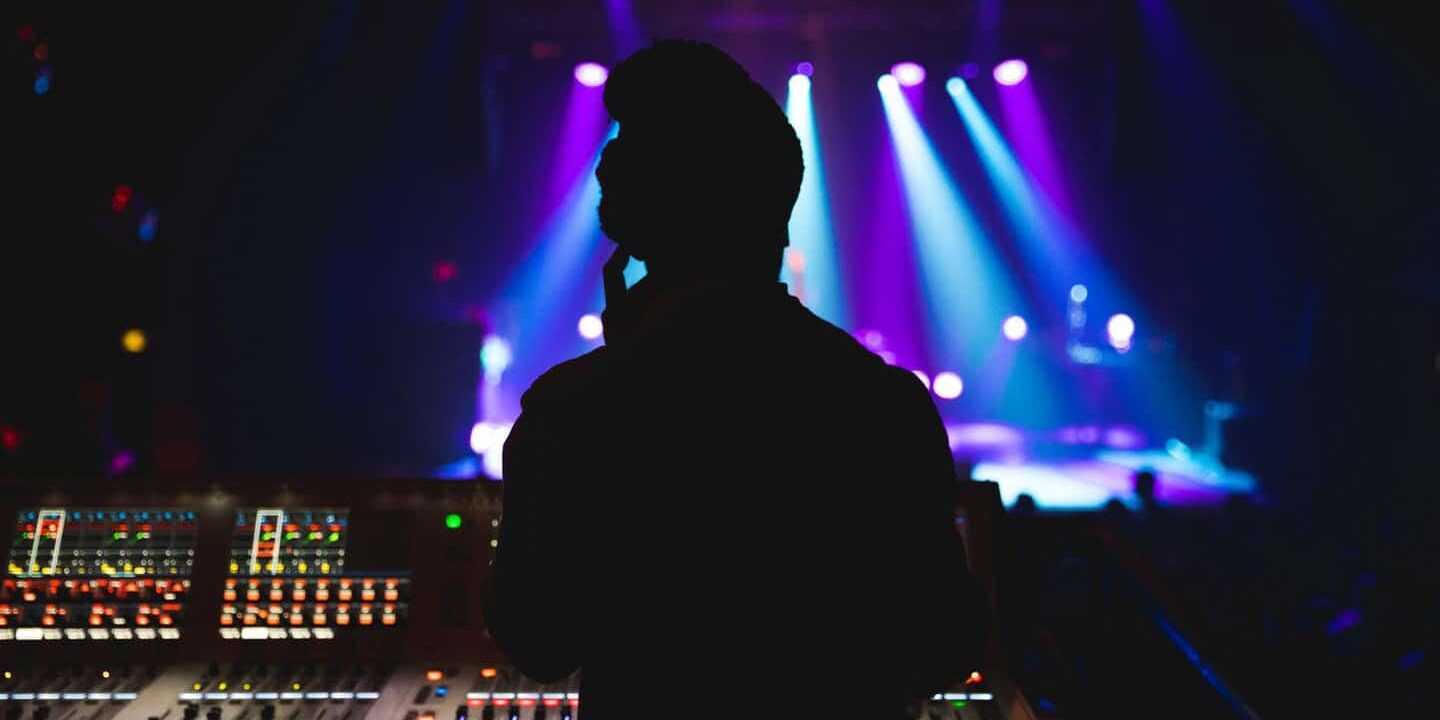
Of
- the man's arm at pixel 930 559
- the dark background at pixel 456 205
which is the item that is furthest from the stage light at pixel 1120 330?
the man's arm at pixel 930 559

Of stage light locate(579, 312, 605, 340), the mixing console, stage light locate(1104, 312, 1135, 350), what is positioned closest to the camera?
the mixing console

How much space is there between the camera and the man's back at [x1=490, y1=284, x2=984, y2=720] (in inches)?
34.5

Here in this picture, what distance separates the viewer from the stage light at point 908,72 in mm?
8648

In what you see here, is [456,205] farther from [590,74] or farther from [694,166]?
[694,166]

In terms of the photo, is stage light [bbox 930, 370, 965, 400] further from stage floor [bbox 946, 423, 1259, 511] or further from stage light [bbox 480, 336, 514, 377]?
stage light [bbox 480, 336, 514, 377]

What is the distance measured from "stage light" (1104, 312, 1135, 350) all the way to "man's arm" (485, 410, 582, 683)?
39.1 ft

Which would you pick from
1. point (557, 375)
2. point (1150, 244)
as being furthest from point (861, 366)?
point (1150, 244)

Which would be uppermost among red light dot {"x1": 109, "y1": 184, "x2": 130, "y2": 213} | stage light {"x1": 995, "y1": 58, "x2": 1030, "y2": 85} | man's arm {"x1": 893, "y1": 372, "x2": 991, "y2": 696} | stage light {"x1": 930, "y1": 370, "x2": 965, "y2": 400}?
stage light {"x1": 995, "y1": 58, "x2": 1030, "y2": 85}

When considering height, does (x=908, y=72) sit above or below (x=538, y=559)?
above

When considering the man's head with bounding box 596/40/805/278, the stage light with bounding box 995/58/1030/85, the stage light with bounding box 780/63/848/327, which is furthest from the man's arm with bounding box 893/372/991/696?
the stage light with bounding box 780/63/848/327

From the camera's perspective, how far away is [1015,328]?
11.3 meters

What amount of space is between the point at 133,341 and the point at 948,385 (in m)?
9.65

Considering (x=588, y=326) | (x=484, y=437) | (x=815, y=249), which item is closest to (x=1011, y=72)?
(x=815, y=249)

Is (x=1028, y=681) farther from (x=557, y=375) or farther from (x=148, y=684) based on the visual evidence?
(x=148, y=684)
